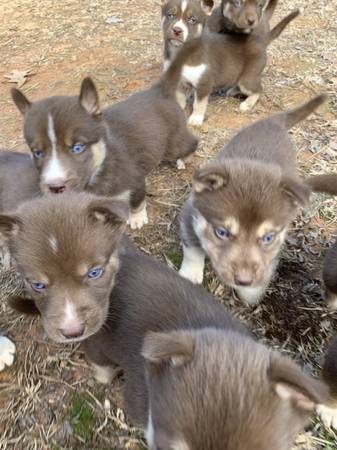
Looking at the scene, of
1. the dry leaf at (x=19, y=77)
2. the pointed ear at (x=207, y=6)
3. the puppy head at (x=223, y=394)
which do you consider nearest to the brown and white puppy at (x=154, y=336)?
A: the puppy head at (x=223, y=394)

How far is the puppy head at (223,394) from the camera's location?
5.82 feet

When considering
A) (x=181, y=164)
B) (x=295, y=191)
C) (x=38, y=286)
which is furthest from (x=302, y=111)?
(x=38, y=286)

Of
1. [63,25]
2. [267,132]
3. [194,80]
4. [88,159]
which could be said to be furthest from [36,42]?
[267,132]

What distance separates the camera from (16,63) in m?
8.57

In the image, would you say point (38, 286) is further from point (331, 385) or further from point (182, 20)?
point (182, 20)

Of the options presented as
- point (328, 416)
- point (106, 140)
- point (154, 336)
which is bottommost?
point (328, 416)

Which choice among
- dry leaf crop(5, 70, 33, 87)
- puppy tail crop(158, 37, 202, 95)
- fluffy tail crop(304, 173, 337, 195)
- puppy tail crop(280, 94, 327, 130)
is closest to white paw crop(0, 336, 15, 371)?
fluffy tail crop(304, 173, 337, 195)

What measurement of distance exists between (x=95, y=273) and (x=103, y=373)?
41.9 inches

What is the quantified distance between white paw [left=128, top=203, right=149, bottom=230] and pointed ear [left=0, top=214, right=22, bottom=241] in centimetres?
223

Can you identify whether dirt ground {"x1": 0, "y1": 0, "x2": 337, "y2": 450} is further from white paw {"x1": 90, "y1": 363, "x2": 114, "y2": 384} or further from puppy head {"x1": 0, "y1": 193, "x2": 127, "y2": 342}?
puppy head {"x1": 0, "y1": 193, "x2": 127, "y2": 342}

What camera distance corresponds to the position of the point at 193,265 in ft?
14.5

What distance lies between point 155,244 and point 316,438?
→ 8.07 ft

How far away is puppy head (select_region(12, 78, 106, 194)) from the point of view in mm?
4406

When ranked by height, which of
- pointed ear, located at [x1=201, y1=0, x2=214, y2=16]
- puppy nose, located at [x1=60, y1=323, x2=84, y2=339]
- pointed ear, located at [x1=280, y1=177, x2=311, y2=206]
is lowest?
puppy nose, located at [x1=60, y1=323, x2=84, y2=339]
